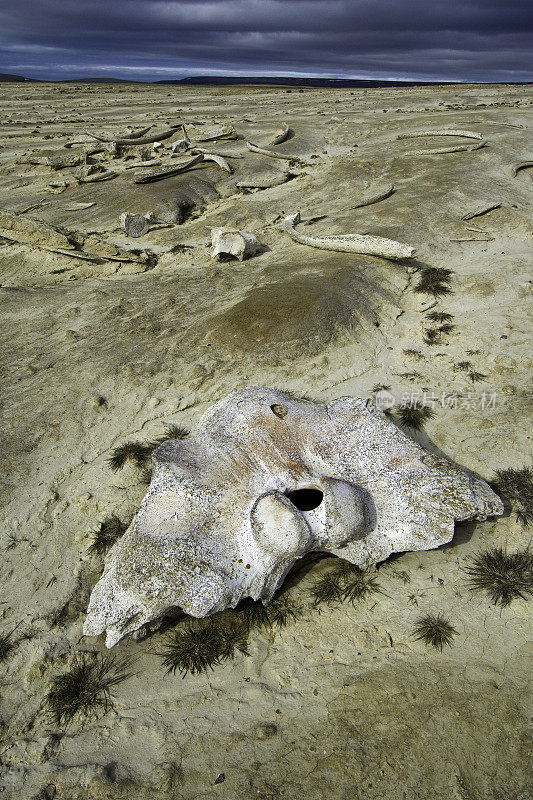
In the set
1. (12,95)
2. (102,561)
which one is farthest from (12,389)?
(12,95)

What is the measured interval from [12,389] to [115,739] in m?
5.08

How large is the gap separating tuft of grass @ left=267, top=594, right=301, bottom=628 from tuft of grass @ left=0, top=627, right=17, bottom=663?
2202 mm

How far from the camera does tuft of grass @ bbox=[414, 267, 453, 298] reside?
29.3 ft

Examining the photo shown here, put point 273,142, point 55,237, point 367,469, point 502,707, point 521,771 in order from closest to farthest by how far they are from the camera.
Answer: point 521,771, point 502,707, point 367,469, point 55,237, point 273,142

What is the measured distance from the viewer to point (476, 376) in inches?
274

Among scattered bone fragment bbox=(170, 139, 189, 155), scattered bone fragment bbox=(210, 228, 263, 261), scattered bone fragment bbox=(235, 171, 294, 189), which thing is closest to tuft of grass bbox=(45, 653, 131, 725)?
scattered bone fragment bbox=(210, 228, 263, 261)

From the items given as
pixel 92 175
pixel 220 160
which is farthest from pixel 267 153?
pixel 92 175

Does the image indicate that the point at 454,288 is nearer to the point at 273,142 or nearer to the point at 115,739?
the point at 115,739

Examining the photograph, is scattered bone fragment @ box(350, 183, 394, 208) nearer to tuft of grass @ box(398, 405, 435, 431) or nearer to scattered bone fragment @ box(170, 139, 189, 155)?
tuft of grass @ box(398, 405, 435, 431)

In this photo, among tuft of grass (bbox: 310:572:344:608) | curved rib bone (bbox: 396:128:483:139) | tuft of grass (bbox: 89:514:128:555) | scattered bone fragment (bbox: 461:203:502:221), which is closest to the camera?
tuft of grass (bbox: 310:572:344:608)

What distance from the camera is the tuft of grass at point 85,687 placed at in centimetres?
356

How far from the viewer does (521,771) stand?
9.75 feet

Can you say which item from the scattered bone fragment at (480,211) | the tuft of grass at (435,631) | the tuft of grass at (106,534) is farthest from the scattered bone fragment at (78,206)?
the tuft of grass at (435,631)

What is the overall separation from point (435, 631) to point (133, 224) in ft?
38.7
